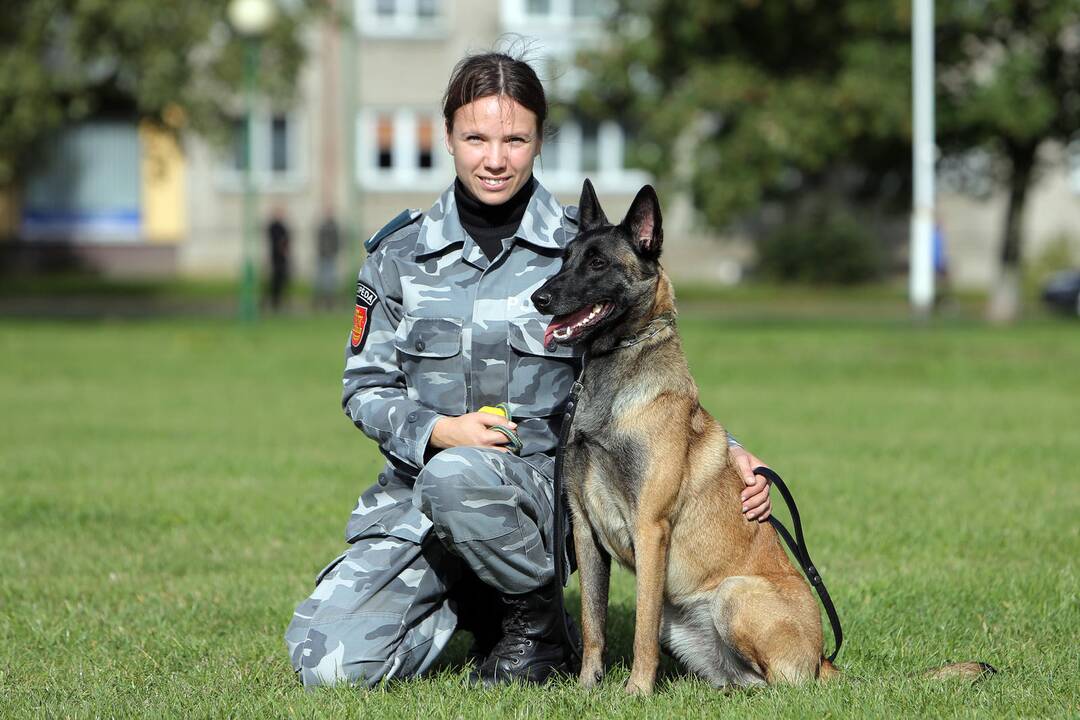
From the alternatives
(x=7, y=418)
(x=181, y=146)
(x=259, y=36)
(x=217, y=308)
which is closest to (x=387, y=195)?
(x=217, y=308)

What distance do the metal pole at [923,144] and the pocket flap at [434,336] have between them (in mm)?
19817

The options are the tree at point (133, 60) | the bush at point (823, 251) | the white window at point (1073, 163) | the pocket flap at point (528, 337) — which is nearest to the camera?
the pocket flap at point (528, 337)

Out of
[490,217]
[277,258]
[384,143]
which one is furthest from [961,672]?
[384,143]

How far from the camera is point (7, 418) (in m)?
13.3

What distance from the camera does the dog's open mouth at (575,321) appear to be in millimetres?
4520

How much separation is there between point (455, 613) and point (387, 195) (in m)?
35.9

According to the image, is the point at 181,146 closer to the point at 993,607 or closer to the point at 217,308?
the point at 217,308

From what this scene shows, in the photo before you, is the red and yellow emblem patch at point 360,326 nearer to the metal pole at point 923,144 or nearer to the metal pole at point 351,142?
the metal pole at point 923,144

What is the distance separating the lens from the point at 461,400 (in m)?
5.05

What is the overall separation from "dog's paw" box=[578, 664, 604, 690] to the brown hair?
1.89m

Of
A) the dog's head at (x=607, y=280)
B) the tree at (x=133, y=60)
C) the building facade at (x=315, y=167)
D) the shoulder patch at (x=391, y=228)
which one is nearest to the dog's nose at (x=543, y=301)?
the dog's head at (x=607, y=280)

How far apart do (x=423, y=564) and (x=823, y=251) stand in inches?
1346

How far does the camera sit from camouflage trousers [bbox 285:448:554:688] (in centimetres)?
466

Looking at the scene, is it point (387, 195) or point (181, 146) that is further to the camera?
point (387, 195)
